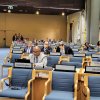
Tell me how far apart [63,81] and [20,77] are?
42.9 inches

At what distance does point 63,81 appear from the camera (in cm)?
645

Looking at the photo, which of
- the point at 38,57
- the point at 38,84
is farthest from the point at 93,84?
the point at 38,57

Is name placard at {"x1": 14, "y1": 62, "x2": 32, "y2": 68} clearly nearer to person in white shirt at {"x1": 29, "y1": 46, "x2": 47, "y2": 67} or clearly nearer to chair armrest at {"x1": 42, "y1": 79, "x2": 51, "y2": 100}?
chair armrest at {"x1": 42, "y1": 79, "x2": 51, "y2": 100}

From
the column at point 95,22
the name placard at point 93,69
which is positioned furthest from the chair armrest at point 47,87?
the column at point 95,22

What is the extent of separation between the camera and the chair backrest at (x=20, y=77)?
6910mm

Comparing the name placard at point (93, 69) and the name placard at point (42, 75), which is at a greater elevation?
the name placard at point (93, 69)

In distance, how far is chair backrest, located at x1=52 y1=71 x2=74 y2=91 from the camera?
639 centimetres

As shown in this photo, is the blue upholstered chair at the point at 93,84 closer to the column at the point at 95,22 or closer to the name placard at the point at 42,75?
the name placard at the point at 42,75

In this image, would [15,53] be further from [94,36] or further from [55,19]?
[55,19]

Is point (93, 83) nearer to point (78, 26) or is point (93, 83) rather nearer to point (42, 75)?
point (42, 75)

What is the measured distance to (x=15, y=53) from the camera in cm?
1206

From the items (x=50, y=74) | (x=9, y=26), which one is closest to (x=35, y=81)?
(x=50, y=74)

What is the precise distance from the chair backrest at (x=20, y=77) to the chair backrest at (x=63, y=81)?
2.27 feet

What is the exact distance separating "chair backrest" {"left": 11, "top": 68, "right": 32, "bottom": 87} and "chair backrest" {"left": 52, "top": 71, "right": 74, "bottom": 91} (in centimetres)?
69
